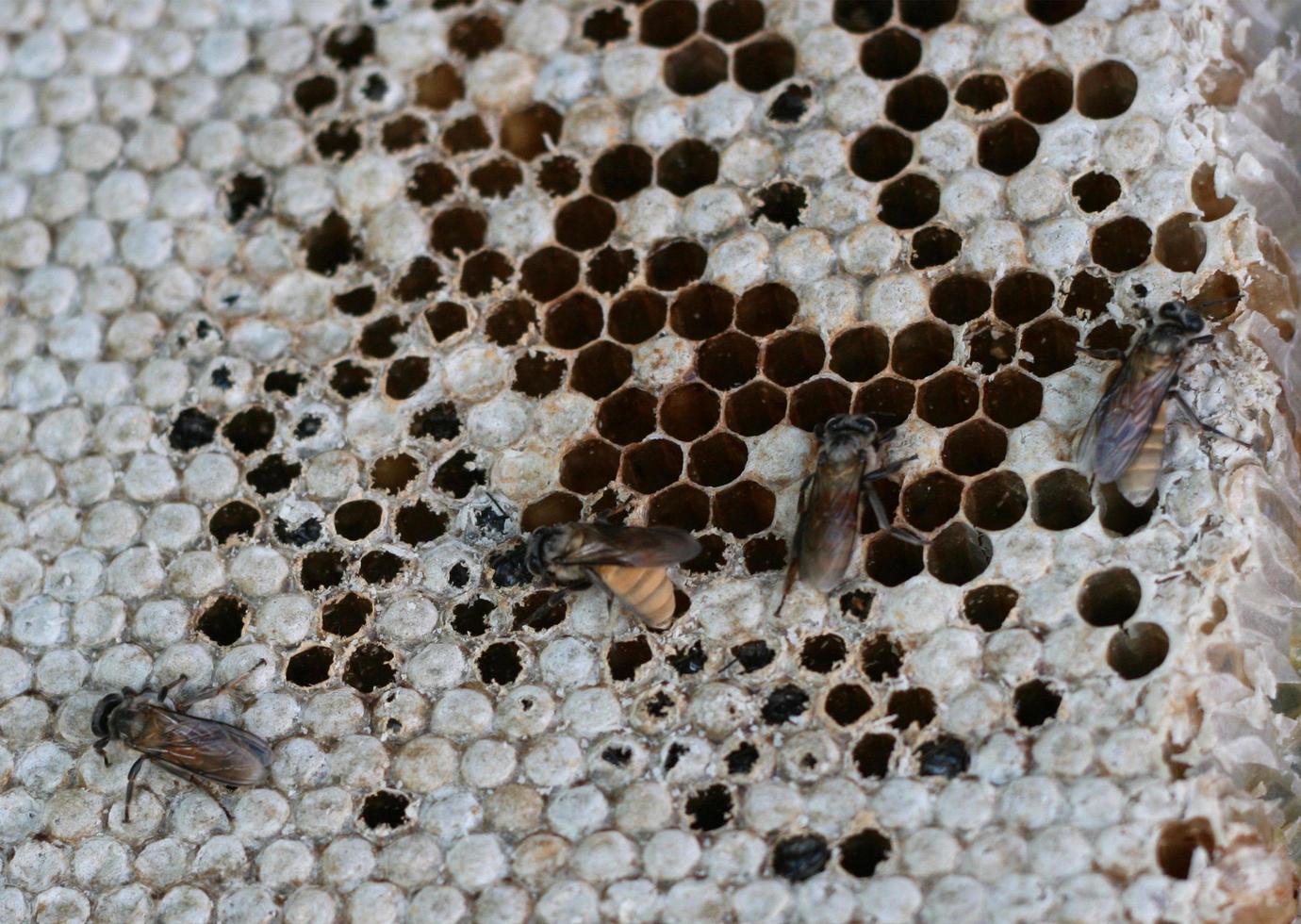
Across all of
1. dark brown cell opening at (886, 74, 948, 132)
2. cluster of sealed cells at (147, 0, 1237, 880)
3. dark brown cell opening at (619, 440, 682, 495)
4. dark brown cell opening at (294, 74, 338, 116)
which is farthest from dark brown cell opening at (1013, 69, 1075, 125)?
dark brown cell opening at (294, 74, 338, 116)

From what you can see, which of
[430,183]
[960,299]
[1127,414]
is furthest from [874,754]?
[430,183]

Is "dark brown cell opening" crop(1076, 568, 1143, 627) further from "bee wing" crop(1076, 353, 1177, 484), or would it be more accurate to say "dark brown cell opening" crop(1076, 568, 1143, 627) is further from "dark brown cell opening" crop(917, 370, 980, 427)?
"dark brown cell opening" crop(917, 370, 980, 427)

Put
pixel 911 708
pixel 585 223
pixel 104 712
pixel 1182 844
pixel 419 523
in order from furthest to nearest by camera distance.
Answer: pixel 585 223 → pixel 419 523 → pixel 104 712 → pixel 911 708 → pixel 1182 844

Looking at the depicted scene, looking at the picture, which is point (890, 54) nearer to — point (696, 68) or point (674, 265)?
point (696, 68)

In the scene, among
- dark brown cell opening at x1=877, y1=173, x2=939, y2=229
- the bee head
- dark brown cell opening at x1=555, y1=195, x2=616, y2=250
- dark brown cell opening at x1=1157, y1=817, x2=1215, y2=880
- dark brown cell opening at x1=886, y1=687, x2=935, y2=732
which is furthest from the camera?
dark brown cell opening at x1=555, y1=195, x2=616, y2=250

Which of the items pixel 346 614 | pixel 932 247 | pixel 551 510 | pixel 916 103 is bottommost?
pixel 346 614

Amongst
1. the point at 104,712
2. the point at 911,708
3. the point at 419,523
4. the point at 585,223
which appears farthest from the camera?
the point at 585,223
